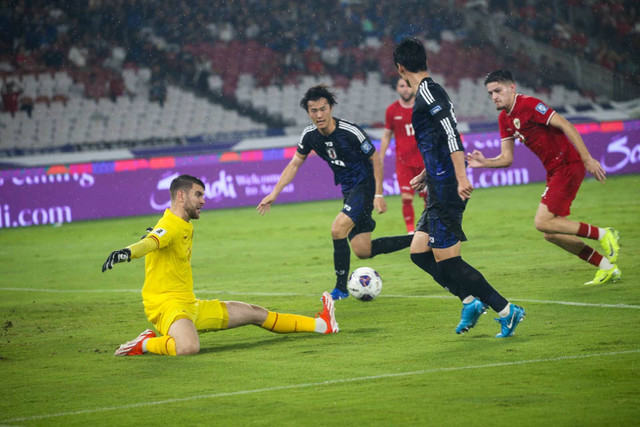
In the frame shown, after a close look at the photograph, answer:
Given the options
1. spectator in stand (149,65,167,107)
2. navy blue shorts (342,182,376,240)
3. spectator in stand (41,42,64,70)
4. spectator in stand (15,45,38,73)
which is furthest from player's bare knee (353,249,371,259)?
spectator in stand (41,42,64,70)

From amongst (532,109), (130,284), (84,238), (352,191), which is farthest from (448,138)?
(84,238)

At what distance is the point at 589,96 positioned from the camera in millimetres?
30359

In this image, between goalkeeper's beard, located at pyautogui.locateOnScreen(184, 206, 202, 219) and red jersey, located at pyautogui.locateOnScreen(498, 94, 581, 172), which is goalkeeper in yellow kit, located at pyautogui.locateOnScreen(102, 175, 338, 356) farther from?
red jersey, located at pyautogui.locateOnScreen(498, 94, 581, 172)

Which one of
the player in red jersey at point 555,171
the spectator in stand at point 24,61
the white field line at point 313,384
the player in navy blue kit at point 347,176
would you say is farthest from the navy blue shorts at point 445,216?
the spectator in stand at point 24,61

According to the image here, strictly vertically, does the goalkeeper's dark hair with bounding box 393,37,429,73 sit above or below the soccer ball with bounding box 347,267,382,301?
above

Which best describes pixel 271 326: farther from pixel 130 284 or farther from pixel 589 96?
pixel 589 96

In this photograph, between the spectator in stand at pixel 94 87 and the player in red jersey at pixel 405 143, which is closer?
the player in red jersey at pixel 405 143

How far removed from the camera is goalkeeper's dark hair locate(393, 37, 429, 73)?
6863mm

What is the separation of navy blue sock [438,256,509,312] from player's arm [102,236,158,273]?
210 cm

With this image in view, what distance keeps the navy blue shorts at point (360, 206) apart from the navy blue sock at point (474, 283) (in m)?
2.96

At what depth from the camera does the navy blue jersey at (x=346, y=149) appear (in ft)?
32.4

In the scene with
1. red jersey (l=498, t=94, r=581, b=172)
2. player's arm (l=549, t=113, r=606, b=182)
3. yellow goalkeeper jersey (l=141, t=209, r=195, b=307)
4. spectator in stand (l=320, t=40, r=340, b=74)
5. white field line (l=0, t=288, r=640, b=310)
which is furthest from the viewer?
spectator in stand (l=320, t=40, r=340, b=74)

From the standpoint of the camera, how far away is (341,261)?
9.80 metres

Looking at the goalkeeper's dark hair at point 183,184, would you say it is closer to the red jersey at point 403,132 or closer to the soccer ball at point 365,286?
the soccer ball at point 365,286
